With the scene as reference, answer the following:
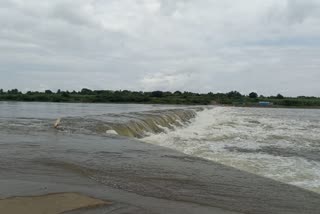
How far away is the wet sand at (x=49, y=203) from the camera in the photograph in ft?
17.4

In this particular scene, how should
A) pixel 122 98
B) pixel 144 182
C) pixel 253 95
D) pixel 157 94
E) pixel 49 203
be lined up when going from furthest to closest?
pixel 253 95 → pixel 157 94 → pixel 122 98 → pixel 144 182 → pixel 49 203

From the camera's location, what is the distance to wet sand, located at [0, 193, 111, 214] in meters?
5.30

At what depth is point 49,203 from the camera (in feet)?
Result: 18.6

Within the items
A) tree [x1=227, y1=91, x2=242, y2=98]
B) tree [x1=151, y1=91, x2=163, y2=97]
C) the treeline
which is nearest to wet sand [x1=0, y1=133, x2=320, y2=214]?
the treeline

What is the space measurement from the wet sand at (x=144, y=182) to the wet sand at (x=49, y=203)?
196mm

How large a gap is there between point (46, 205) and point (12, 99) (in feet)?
332

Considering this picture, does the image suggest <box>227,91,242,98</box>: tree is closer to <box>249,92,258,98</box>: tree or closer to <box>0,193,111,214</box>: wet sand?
<box>249,92,258,98</box>: tree

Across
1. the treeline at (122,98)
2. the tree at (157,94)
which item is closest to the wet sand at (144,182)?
the treeline at (122,98)

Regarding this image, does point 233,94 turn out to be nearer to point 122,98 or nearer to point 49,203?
point 122,98

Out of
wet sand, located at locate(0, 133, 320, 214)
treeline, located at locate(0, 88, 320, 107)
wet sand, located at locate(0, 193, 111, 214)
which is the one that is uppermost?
treeline, located at locate(0, 88, 320, 107)

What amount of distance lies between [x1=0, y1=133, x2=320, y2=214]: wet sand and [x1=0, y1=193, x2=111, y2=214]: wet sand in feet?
0.64

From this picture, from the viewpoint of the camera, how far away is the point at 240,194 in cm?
728

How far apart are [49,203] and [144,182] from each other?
2.45 meters

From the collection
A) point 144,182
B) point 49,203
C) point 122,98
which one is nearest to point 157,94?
point 122,98
